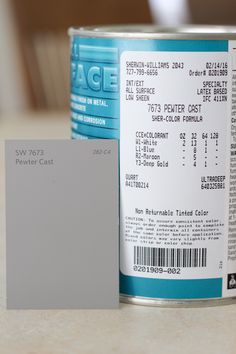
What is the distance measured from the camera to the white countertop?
0.65 meters

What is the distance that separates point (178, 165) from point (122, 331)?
0.48ft

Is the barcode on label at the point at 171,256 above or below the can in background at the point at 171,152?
below

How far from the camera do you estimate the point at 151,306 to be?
0.75 m

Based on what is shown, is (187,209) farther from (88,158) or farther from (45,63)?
(45,63)

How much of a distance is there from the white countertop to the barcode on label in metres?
0.04

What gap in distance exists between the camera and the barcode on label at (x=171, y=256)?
2.39 ft

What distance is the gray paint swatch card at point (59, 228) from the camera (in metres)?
0.74

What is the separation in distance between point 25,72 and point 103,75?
75.2 inches

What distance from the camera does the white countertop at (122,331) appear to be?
2.13 ft

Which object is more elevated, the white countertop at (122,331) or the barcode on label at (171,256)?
the barcode on label at (171,256)

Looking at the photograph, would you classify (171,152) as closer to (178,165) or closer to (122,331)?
(178,165)

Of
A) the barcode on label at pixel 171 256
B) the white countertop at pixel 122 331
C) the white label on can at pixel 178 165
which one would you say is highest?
the white label on can at pixel 178 165

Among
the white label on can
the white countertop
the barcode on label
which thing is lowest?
the white countertop

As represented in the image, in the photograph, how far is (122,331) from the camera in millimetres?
688
